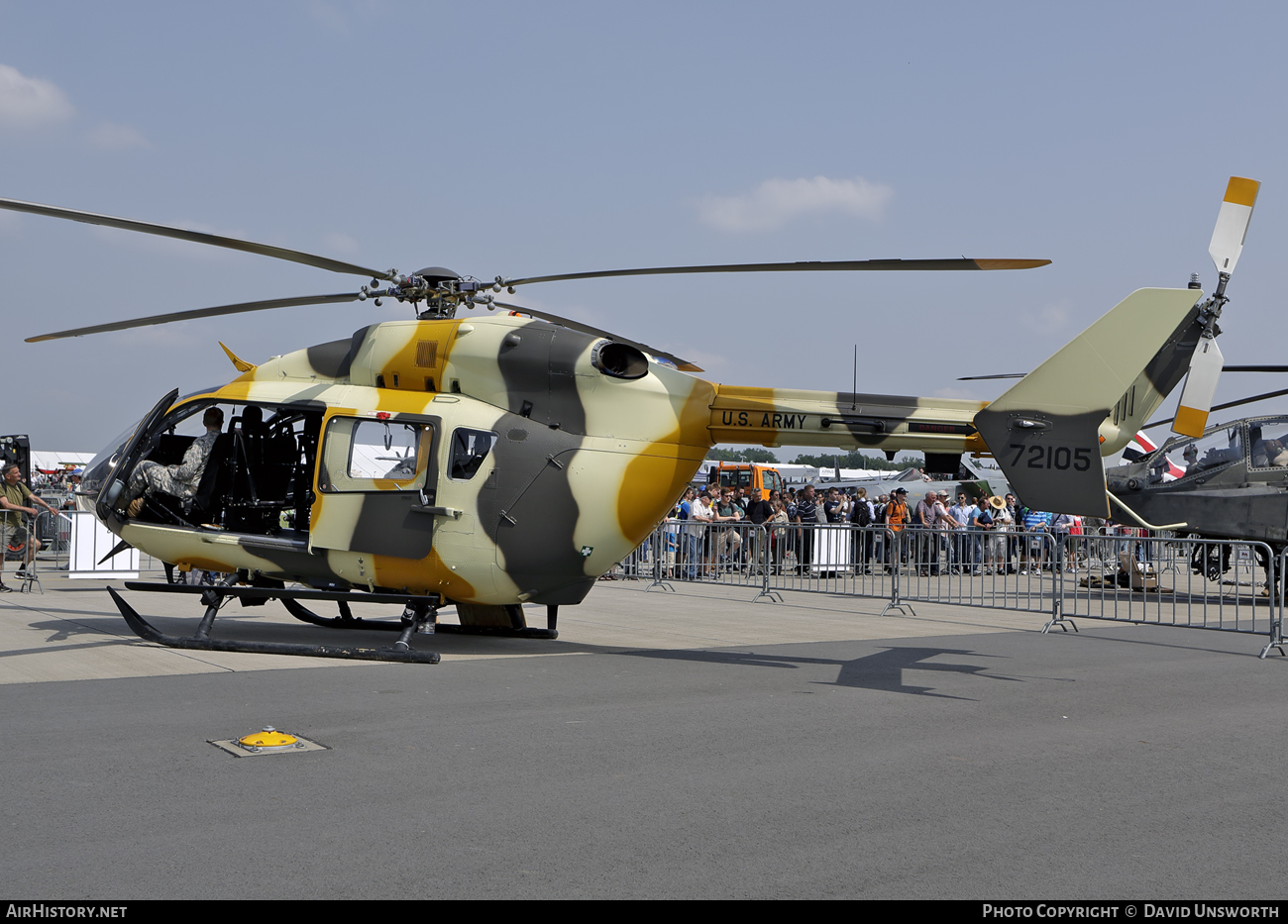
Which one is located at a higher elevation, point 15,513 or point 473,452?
point 473,452

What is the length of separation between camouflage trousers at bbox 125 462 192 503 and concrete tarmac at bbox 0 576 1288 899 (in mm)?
1395

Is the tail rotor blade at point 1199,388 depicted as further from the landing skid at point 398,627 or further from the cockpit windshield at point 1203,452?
Result: the landing skid at point 398,627

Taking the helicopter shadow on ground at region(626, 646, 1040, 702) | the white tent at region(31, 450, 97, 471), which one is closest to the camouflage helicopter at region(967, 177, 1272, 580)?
the helicopter shadow on ground at region(626, 646, 1040, 702)

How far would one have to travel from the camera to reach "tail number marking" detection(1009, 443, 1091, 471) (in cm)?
802

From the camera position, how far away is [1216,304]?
11672 millimetres

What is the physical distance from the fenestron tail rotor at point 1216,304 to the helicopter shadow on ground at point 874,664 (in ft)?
13.7

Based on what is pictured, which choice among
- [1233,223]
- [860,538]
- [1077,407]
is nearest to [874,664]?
[1077,407]

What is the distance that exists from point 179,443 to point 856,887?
8.69 metres

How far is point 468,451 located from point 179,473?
2.82 m

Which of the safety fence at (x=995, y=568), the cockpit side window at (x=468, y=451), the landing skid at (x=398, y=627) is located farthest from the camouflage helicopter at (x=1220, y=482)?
the cockpit side window at (x=468, y=451)

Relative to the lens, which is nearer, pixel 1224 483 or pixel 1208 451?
pixel 1224 483

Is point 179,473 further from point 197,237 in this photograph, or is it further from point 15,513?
point 15,513

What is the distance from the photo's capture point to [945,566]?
1523cm
